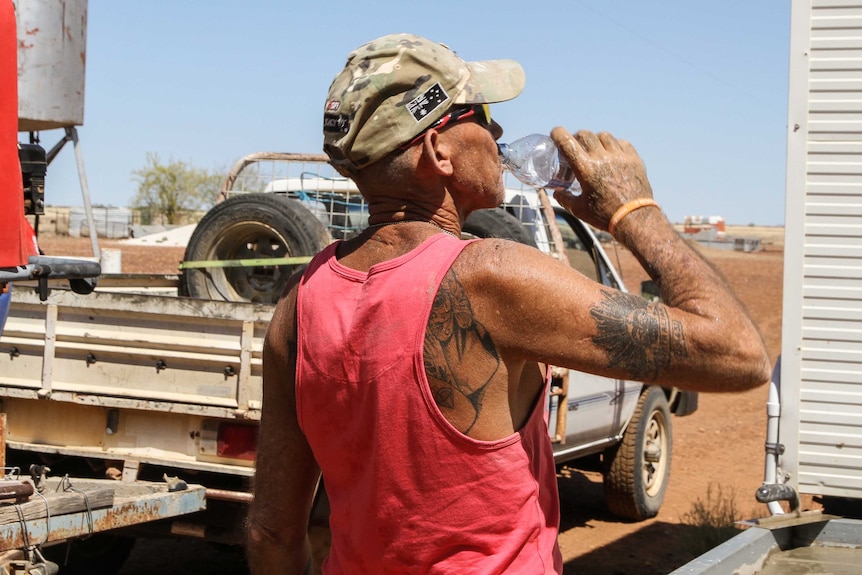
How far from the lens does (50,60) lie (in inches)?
334

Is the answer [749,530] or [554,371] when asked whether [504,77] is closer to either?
[749,530]

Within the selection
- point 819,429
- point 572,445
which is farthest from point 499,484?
point 572,445

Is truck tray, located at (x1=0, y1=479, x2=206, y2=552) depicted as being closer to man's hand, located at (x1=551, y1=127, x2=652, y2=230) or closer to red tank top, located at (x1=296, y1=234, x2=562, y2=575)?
red tank top, located at (x1=296, y1=234, x2=562, y2=575)

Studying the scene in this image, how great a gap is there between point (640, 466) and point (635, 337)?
5915 mm

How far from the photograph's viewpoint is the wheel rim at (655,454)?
7777 millimetres

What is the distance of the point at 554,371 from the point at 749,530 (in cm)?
241

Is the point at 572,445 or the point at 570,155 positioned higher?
the point at 570,155

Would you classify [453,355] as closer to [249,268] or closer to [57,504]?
[57,504]

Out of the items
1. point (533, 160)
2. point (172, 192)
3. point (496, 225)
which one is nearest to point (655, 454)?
point (496, 225)

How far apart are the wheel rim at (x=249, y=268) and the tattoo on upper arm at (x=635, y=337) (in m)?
4.73

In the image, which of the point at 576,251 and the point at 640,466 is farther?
the point at 640,466

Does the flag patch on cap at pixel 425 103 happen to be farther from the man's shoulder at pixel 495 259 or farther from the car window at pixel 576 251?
the car window at pixel 576 251

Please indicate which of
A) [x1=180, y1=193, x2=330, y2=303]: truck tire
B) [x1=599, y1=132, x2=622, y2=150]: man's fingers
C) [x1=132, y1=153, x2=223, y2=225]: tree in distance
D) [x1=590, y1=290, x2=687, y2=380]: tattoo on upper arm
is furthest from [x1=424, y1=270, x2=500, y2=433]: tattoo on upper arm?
[x1=132, y1=153, x2=223, y2=225]: tree in distance

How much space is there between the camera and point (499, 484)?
1.84m
